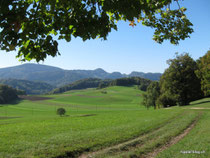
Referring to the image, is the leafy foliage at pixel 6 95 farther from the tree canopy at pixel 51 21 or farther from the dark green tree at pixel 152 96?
the tree canopy at pixel 51 21

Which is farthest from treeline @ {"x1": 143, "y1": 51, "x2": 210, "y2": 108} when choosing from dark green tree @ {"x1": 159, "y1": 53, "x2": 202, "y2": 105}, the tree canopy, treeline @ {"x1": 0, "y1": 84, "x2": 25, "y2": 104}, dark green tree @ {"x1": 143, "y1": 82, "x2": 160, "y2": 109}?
treeline @ {"x1": 0, "y1": 84, "x2": 25, "y2": 104}

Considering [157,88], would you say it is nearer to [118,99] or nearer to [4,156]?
[118,99]

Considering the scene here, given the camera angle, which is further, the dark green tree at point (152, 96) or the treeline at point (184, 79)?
the dark green tree at point (152, 96)

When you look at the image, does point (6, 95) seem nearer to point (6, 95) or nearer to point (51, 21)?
point (6, 95)

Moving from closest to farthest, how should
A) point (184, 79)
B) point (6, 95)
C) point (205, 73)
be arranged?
point (205, 73), point (184, 79), point (6, 95)

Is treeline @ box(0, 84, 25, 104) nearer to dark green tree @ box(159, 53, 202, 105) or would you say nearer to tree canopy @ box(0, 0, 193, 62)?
dark green tree @ box(159, 53, 202, 105)

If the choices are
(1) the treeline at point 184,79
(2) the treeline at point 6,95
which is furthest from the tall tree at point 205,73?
(2) the treeline at point 6,95

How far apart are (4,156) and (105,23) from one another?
7.90 meters

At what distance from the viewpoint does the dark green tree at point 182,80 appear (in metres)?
45.6

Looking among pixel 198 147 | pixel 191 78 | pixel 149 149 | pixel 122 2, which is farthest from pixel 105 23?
pixel 191 78

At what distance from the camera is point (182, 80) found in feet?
152

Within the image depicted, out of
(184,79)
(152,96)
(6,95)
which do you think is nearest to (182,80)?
(184,79)

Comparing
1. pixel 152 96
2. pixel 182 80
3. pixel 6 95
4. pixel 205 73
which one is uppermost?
A: pixel 205 73

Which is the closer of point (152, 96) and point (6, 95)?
point (152, 96)
